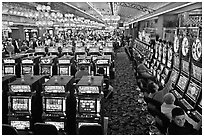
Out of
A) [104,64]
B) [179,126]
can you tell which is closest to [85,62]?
[104,64]

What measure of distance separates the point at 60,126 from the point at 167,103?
2.09 metres

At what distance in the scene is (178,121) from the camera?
4465 mm

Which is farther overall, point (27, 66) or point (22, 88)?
point (27, 66)

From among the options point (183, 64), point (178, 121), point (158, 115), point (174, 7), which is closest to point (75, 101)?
point (158, 115)

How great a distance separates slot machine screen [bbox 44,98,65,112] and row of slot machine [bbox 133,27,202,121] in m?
2.39

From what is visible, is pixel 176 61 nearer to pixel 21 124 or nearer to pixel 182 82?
pixel 182 82

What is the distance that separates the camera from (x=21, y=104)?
18.6ft

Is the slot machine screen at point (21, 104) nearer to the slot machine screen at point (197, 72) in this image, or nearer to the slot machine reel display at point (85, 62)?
the slot machine screen at point (197, 72)

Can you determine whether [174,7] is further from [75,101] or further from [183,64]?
[75,101]

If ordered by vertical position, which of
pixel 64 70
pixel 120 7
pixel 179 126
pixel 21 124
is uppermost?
pixel 120 7

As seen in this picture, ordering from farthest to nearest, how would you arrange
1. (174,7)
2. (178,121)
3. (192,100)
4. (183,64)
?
(174,7), (183,64), (192,100), (178,121)

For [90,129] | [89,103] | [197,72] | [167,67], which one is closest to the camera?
[90,129]

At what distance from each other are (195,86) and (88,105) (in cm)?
222

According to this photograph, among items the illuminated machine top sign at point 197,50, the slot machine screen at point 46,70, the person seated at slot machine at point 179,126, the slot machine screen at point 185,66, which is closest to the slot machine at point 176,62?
the slot machine screen at point 185,66
